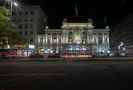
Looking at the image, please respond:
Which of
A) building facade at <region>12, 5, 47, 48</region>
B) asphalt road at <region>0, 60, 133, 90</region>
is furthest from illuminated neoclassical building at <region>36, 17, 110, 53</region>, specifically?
asphalt road at <region>0, 60, 133, 90</region>

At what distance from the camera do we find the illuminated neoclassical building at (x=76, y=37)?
535 feet

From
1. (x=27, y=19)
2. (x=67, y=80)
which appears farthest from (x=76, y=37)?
(x=67, y=80)

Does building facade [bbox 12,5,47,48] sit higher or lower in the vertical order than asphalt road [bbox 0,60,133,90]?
higher

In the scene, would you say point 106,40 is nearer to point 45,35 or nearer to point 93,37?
point 93,37

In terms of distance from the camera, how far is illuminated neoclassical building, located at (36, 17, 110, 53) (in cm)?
16312

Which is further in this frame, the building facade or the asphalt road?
the building facade

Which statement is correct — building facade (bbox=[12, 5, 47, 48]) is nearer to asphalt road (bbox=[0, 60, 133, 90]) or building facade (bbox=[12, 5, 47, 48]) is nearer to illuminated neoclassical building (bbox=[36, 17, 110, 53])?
illuminated neoclassical building (bbox=[36, 17, 110, 53])

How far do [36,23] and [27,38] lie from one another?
9.05m

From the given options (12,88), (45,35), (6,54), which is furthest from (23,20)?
→ (12,88)

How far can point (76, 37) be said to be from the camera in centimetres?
16475

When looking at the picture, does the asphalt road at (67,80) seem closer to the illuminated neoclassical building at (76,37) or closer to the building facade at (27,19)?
the building facade at (27,19)

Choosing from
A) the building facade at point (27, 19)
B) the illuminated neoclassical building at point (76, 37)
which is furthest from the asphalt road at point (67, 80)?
the illuminated neoclassical building at point (76, 37)

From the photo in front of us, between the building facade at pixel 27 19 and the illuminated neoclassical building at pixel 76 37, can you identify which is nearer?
the building facade at pixel 27 19

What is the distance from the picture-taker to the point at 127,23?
159000mm
